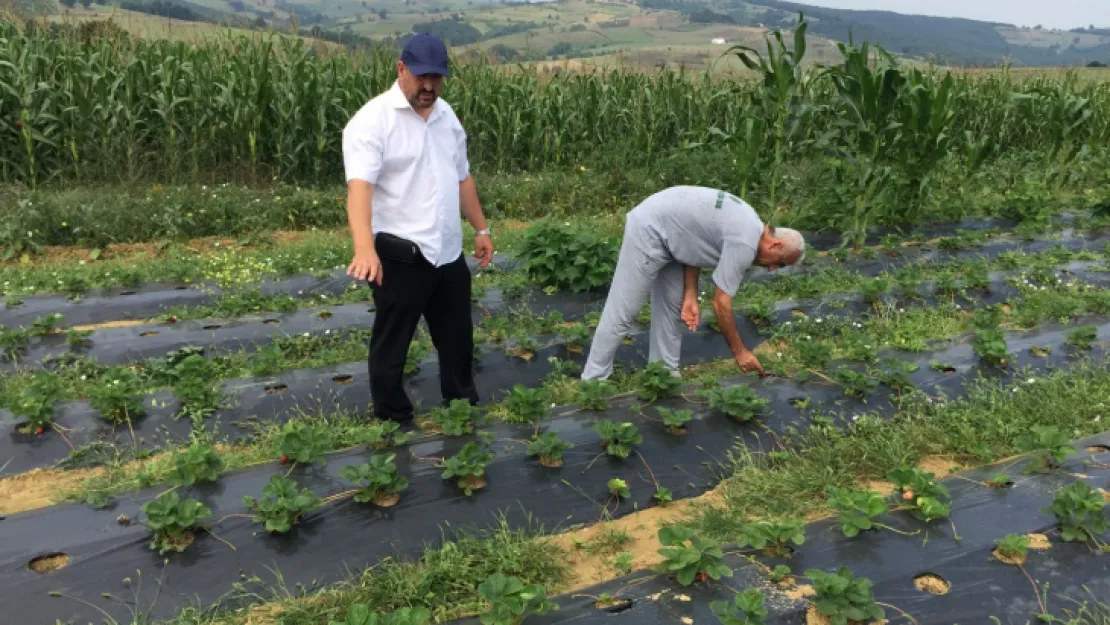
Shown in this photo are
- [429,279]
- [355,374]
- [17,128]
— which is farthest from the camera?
[17,128]

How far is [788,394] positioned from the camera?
4176mm

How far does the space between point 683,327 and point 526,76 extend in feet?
24.4

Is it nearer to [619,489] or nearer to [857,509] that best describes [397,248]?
[619,489]

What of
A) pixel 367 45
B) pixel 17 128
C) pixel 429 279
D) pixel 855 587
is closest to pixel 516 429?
pixel 429 279

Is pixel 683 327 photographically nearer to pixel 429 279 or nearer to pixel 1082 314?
pixel 429 279

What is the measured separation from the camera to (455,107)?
35.6 feet

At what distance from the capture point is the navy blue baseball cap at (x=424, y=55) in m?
3.18

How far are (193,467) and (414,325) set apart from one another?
1.12 meters

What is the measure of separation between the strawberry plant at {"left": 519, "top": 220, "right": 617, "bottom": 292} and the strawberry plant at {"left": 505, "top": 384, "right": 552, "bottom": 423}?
2315mm

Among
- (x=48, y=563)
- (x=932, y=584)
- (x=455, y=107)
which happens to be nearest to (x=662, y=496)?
(x=932, y=584)

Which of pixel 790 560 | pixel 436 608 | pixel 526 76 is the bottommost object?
pixel 436 608

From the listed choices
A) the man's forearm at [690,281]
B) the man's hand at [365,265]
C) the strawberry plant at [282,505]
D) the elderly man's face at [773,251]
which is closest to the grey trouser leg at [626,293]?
the man's forearm at [690,281]

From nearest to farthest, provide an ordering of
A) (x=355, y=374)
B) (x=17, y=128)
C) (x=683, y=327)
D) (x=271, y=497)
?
(x=271, y=497) < (x=355, y=374) < (x=683, y=327) < (x=17, y=128)

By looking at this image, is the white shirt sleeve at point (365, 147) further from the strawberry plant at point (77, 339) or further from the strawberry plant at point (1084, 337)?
the strawberry plant at point (1084, 337)
